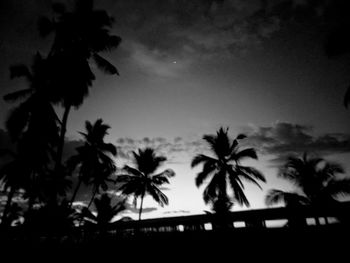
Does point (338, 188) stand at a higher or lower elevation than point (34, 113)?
lower

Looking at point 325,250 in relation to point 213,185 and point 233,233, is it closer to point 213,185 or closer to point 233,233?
point 233,233

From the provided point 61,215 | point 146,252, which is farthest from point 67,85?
point 146,252

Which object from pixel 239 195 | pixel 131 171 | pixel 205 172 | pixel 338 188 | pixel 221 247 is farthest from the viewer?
pixel 131 171

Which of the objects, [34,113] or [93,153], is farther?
[93,153]

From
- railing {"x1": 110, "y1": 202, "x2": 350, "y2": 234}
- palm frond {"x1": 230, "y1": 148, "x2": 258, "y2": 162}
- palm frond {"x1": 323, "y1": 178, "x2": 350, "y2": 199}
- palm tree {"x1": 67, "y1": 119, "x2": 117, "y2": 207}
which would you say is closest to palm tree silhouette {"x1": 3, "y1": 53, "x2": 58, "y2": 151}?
palm tree {"x1": 67, "y1": 119, "x2": 117, "y2": 207}

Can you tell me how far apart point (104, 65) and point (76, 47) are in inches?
85.8

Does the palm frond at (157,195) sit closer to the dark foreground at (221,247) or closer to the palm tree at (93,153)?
the palm tree at (93,153)

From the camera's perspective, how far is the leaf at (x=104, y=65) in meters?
16.1

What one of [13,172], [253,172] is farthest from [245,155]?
[13,172]

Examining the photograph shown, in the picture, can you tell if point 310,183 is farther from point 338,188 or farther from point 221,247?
point 221,247

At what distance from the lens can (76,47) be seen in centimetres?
1506

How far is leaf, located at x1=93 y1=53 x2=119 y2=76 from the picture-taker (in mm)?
16125

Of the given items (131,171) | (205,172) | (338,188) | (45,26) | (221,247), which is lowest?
(221,247)

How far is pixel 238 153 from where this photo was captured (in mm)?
21297
